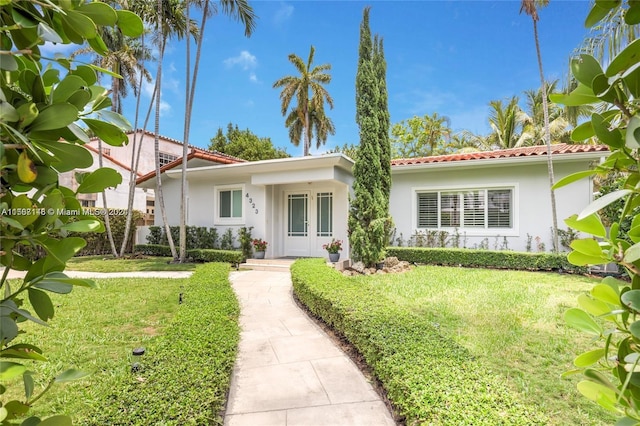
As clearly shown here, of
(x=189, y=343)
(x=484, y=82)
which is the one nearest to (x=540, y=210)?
(x=189, y=343)

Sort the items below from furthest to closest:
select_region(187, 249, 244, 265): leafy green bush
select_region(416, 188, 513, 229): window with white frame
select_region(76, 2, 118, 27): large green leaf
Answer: select_region(187, 249, 244, 265): leafy green bush < select_region(416, 188, 513, 229): window with white frame < select_region(76, 2, 118, 27): large green leaf

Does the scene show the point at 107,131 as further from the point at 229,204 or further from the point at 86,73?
the point at 229,204

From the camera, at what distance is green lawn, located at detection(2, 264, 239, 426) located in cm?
245

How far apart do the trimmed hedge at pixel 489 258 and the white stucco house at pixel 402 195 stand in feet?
4.47

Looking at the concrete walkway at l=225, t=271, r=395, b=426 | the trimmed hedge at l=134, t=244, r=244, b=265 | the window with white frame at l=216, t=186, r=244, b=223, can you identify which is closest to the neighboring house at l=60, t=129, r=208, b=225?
the trimmed hedge at l=134, t=244, r=244, b=265

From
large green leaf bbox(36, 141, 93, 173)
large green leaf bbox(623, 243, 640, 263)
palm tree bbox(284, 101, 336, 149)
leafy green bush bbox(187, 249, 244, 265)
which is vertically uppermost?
palm tree bbox(284, 101, 336, 149)

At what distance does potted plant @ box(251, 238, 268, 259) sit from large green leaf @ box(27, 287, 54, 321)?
1193cm

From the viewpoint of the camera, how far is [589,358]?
97 cm

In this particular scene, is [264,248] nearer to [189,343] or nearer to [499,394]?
[189,343]

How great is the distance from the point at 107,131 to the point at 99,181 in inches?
6.2

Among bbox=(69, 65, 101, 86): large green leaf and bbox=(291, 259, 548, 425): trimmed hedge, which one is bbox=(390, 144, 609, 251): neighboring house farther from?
bbox=(69, 65, 101, 86): large green leaf

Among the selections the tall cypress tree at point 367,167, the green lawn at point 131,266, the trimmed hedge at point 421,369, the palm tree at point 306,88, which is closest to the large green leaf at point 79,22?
the trimmed hedge at point 421,369

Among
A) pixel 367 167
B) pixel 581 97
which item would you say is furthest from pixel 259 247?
pixel 581 97

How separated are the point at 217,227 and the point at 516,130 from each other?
86.9ft
